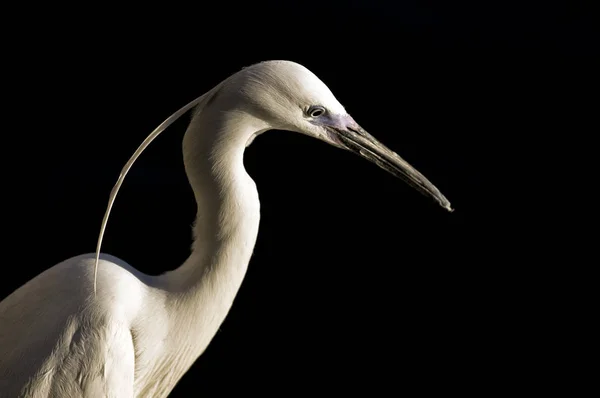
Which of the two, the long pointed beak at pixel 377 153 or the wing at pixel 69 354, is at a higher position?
the long pointed beak at pixel 377 153

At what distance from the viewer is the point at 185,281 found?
68.0 inches

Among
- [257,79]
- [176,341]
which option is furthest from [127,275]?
[257,79]

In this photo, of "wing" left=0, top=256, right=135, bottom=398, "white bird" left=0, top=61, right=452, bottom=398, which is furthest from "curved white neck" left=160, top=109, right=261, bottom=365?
"wing" left=0, top=256, right=135, bottom=398

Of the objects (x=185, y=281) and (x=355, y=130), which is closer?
(x=355, y=130)

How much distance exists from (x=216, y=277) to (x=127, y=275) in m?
0.17

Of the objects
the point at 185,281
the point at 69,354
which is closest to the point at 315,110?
the point at 185,281

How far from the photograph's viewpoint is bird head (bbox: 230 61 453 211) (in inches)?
61.0

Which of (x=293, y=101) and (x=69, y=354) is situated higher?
(x=293, y=101)

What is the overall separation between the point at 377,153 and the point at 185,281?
429 millimetres

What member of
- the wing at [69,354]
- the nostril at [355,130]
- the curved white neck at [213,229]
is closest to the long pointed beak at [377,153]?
the nostril at [355,130]

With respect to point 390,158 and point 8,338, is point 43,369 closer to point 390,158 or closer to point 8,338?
point 8,338

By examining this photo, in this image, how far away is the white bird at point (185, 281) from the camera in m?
1.57

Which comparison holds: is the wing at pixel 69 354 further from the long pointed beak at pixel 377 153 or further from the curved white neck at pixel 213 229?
the long pointed beak at pixel 377 153

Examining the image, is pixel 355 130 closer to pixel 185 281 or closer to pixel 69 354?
pixel 185 281
